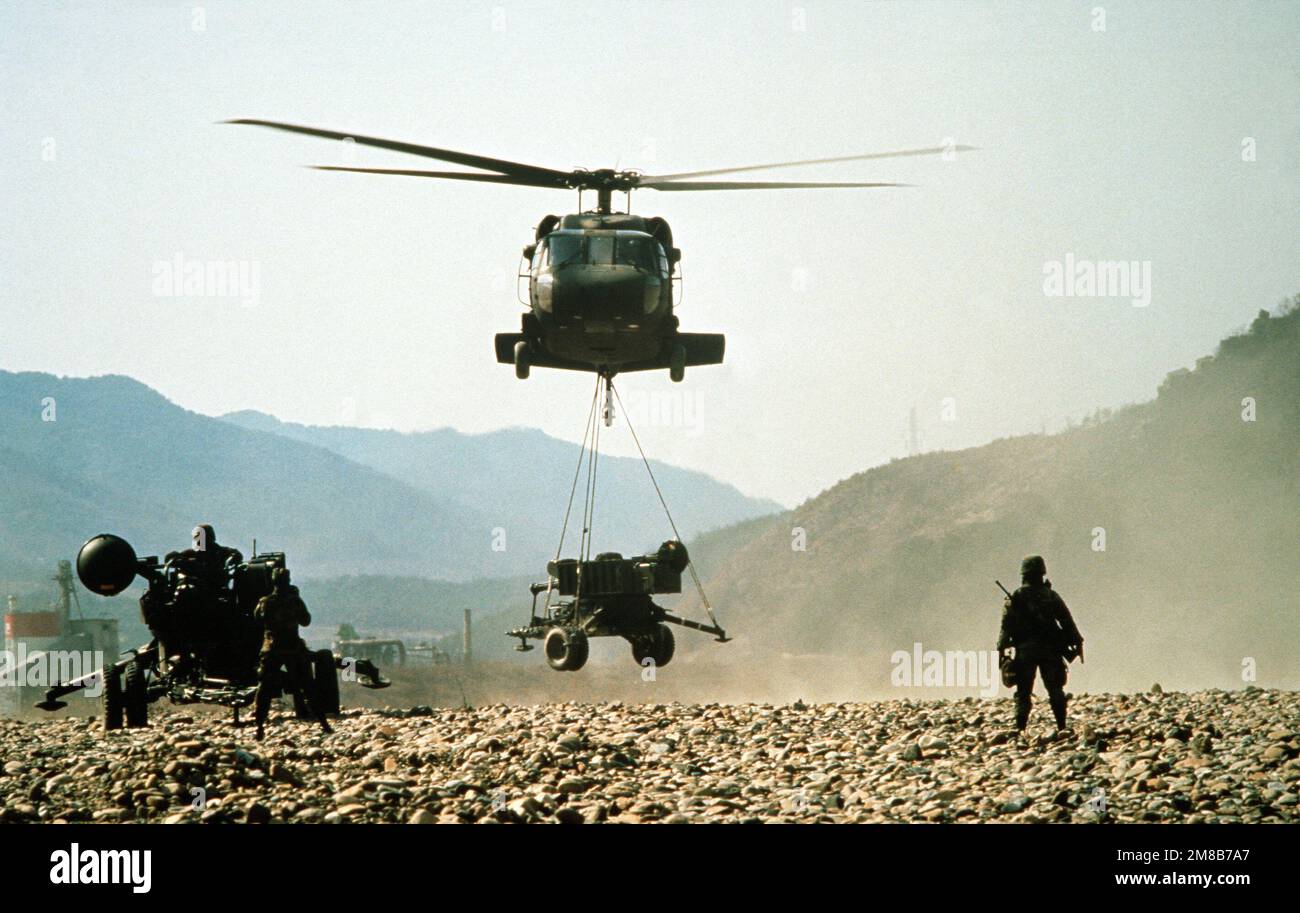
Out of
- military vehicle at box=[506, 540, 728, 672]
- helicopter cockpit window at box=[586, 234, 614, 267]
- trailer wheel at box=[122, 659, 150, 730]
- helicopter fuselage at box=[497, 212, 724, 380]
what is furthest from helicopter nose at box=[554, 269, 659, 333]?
trailer wheel at box=[122, 659, 150, 730]

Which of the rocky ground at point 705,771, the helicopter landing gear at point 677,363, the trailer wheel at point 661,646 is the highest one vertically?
the helicopter landing gear at point 677,363

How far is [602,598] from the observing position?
2233 cm

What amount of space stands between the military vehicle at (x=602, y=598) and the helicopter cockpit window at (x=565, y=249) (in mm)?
4567

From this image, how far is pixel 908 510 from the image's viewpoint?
9406 cm

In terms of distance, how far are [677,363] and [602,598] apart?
391 cm

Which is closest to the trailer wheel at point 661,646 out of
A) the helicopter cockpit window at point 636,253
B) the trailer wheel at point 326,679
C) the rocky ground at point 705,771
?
the rocky ground at point 705,771

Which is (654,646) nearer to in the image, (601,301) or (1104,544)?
(601,301)

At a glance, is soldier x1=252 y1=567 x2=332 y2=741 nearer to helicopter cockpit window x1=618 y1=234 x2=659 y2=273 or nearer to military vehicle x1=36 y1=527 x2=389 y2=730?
military vehicle x1=36 y1=527 x2=389 y2=730

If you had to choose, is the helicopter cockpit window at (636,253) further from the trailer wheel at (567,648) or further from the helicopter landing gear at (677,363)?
the trailer wheel at (567,648)

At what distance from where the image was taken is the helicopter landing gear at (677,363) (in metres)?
21.2

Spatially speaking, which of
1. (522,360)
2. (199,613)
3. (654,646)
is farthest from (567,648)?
(199,613)

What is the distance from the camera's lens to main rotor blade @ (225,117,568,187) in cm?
1767

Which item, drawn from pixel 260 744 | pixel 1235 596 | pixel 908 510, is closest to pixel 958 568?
pixel 908 510
